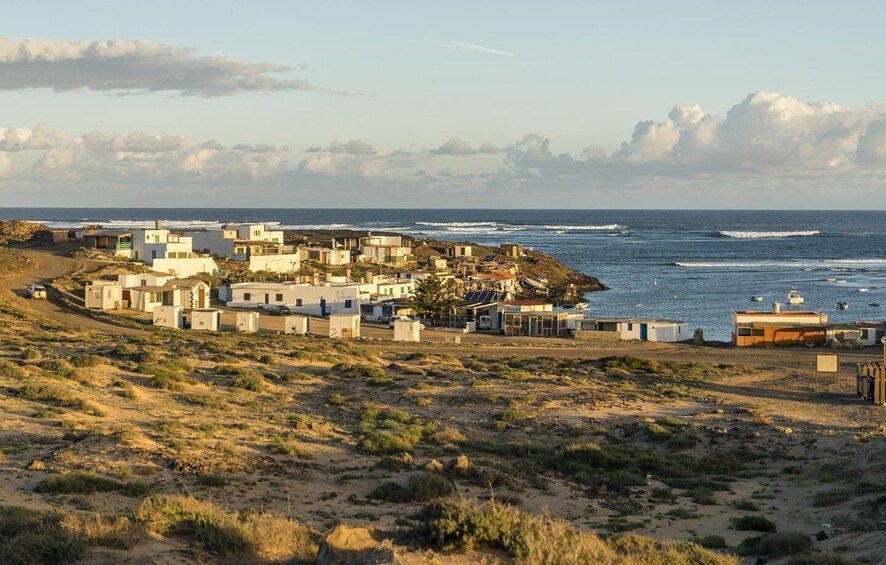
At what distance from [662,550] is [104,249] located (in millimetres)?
75168

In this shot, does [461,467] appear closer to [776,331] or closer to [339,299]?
[776,331]

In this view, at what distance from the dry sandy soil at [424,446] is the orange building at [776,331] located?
10776 mm

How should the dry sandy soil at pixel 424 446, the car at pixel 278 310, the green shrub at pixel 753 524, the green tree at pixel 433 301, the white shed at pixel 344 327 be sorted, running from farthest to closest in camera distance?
the green tree at pixel 433 301
the car at pixel 278 310
the white shed at pixel 344 327
the green shrub at pixel 753 524
the dry sandy soil at pixel 424 446

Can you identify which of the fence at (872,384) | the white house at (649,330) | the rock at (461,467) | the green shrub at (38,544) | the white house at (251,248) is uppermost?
the white house at (251,248)

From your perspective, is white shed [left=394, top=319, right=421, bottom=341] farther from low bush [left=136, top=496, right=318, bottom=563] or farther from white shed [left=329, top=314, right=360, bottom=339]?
low bush [left=136, top=496, right=318, bottom=563]

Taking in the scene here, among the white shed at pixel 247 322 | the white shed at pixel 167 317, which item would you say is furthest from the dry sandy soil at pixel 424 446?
the white shed at pixel 247 322

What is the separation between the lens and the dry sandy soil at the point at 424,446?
577 inches

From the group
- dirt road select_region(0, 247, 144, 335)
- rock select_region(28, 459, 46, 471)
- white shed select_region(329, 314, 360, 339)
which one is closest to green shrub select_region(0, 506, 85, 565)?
rock select_region(28, 459, 46, 471)

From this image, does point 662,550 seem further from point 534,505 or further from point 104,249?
point 104,249

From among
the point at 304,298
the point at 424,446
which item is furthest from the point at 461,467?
the point at 304,298

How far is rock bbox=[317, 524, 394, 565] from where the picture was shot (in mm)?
9827

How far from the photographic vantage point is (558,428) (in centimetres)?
2542

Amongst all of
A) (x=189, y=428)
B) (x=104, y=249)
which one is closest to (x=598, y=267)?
(x=104, y=249)

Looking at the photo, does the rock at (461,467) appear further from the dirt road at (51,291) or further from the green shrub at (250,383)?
the dirt road at (51,291)
